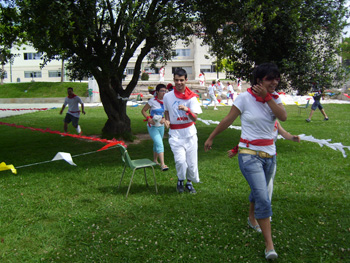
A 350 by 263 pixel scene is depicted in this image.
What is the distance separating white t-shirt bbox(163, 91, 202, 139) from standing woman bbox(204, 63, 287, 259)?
171cm

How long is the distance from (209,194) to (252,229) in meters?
1.37

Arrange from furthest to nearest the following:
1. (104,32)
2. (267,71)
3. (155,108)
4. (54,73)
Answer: (54,73), (104,32), (155,108), (267,71)

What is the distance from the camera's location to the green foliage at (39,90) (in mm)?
36406

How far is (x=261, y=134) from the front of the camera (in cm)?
347

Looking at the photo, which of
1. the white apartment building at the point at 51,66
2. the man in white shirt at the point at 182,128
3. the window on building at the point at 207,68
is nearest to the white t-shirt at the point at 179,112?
the man in white shirt at the point at 182,128

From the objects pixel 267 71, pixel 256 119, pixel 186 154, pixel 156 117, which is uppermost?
pixel 267 71

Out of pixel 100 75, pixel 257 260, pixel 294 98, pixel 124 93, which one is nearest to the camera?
pixel 257 260

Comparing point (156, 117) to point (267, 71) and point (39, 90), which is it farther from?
point (39, 90)

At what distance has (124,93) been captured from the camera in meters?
10.9

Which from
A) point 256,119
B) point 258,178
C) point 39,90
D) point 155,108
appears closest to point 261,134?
point 256,119

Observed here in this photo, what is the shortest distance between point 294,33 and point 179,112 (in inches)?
180

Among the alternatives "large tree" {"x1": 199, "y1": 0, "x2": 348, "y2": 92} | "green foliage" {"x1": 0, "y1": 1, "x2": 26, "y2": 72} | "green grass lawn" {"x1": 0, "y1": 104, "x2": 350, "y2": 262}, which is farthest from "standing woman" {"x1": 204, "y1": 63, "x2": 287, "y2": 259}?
"green foliage" {"x1": 0, "y1": 1, "x2": 26, "y2": 72}

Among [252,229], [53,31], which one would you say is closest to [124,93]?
[53,31]

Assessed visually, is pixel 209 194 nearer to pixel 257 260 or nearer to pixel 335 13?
pixel 257 260
